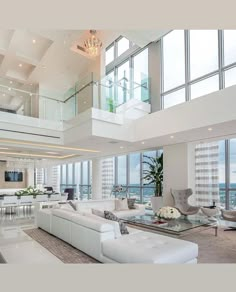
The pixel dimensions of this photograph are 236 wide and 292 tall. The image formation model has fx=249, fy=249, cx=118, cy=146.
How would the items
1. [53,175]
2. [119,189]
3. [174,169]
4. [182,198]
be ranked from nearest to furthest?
[182,198]
[174,169]
[119,189]
[53,175]

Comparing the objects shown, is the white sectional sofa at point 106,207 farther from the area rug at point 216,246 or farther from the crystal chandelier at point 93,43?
the crystal chandelier at point 93,43

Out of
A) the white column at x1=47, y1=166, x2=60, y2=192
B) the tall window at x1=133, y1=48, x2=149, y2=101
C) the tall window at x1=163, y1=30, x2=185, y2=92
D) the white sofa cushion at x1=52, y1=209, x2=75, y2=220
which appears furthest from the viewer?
the white column at x1=47, y1=166, x2=60, y2=192

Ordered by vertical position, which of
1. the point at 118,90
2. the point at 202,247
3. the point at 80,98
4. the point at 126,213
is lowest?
the point at 202,247

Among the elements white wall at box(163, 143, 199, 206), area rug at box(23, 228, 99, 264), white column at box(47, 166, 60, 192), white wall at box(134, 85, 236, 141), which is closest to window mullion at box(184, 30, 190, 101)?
white wall at box(163, 143, 199, 206)

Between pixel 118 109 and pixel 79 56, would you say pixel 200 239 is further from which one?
pixel 79 56

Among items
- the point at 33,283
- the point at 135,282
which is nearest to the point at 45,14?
the point at 33,283

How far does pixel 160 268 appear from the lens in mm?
2240

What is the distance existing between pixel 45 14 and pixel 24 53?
328 inches

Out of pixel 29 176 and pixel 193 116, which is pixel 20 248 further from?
pixel 29 176

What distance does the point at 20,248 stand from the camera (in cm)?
474

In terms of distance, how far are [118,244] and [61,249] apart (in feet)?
5.32

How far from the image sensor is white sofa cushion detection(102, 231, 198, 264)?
3.23 meters

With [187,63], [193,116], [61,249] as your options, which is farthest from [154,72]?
[61,249]

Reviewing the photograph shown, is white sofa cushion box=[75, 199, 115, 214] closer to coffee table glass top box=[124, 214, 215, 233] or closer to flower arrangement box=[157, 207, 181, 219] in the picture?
coffee table glass top box=[124, 214, 215, 233]
